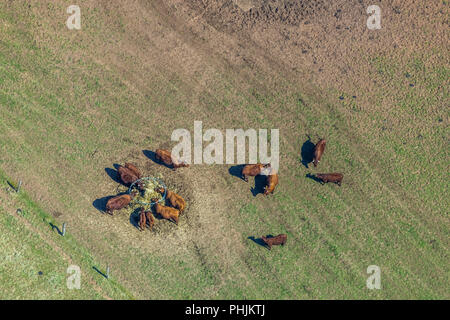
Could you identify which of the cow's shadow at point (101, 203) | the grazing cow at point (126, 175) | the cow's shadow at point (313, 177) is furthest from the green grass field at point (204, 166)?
the grazing cow at point (126, 175)

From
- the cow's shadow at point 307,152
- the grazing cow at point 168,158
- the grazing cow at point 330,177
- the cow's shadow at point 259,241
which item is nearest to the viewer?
the cow's shadow at point 259,241

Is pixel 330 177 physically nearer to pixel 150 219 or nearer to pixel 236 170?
pixel 236 170

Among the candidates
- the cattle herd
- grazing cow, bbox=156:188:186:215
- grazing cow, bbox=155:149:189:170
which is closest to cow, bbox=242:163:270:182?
the cattle herd

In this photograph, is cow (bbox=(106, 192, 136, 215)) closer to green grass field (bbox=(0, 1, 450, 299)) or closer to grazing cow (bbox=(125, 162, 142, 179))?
green grass field (bbox=(0, 1, 450, 299))

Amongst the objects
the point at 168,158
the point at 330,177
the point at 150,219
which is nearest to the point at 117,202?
the point at 150,219

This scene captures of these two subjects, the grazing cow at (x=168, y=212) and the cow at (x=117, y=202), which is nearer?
the cow at (x=117, y=202)

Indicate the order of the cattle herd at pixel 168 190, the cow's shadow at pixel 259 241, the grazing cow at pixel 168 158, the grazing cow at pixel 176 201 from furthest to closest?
the grazing cow at pixel 168 158 → the cow's shadow at pixel 259 241 → the grazing cow at pixel 176 201 → the cattle herd at pixel 168 190

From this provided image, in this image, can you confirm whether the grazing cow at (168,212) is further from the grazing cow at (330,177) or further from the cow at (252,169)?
the grazing cow at (330,177)
